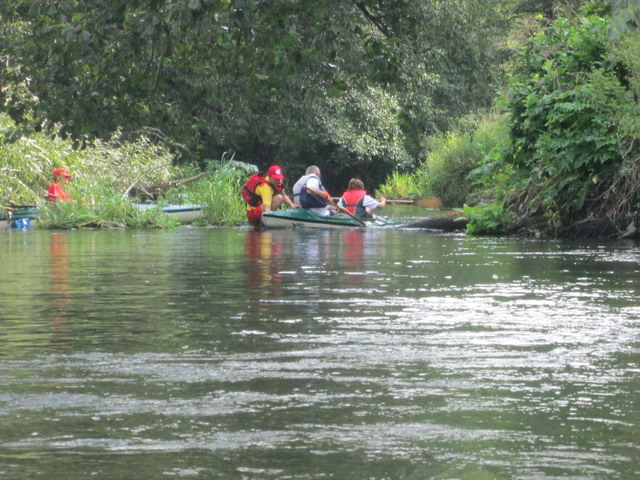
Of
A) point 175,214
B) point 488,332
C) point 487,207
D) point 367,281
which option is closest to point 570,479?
point 488,332

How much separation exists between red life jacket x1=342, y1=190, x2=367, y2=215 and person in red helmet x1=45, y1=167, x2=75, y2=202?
582 cm

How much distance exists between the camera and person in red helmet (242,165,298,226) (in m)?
27.7

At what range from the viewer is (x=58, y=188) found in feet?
89.7

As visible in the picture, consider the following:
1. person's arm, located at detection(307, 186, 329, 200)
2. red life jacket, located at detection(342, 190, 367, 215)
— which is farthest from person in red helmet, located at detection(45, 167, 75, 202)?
red life jacket, located at detection(342, 190, 367, 215)

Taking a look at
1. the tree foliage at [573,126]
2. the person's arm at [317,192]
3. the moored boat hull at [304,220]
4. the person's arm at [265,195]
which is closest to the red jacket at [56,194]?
the person's arm at [265,195]

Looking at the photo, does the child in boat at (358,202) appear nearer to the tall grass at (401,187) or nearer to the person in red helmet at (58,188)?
the person in red helmet at (58,188)

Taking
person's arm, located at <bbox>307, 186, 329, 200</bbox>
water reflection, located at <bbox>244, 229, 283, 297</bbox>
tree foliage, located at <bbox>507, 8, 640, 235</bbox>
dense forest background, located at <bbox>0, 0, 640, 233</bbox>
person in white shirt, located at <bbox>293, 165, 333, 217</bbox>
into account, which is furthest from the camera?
person in white shirt, located at <bbox>293, 165, 333, 217</bbox>

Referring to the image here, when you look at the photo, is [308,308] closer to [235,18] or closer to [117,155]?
[235,18]

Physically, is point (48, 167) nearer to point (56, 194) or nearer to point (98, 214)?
point (56, 194)

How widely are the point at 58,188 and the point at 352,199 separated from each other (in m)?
6.23

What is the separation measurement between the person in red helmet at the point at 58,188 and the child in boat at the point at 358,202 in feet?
19.1

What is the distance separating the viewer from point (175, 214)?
28.9 m

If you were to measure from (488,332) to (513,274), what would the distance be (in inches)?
192

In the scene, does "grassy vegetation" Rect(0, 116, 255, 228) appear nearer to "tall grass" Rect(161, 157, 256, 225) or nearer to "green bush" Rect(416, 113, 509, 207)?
"tall grass" Rect(161, 157, 256, 225)
